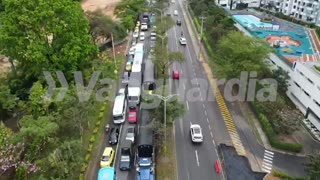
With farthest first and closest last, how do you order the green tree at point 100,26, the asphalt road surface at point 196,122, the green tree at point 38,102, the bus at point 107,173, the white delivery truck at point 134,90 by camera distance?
the green tree at point 100,26, the white delivery truck at point 134,90, the green tree at point 38,102, the asphalt road surface at point 196,122, the bus at point 107,173

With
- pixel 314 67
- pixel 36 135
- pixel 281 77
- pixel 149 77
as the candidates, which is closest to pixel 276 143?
pixel 281 77

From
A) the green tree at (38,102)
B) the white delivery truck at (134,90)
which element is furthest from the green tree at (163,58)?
the green tree at (38,102)

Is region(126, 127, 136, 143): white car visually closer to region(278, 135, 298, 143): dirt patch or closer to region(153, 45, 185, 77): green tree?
region(153, 45, 185, 77): green tree

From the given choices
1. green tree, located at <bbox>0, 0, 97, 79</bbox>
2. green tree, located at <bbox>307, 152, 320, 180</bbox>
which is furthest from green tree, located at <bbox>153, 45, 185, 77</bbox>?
green tree, located at <bbox>307, 152, 320, 180</bbox>

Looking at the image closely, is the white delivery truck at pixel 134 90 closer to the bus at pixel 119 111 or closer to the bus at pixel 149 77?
the bus at pixel 149 77

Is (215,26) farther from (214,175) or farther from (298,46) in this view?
(214,175)

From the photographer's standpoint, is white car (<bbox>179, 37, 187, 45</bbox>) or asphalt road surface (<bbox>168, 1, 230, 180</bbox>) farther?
white car (<bbox>179, 37, 187, 45</bbox>)

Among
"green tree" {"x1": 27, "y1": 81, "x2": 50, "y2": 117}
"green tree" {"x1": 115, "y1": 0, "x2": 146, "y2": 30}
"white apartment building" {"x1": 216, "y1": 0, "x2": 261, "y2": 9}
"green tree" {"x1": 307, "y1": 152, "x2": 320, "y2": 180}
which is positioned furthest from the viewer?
"white apartment building" {"x1": 216, "y1": 0, "x2": 261, "y2": 9}

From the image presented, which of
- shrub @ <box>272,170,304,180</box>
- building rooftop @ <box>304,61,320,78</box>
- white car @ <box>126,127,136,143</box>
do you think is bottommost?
shrub @ <box>272,170,304,180</box>
